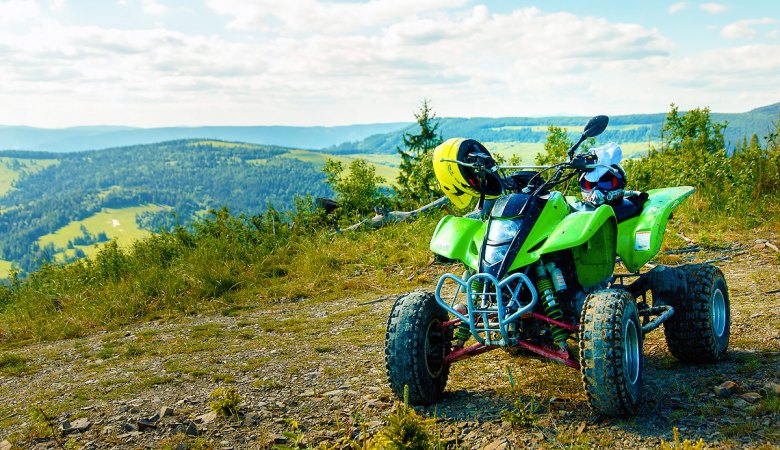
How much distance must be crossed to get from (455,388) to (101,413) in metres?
2.69

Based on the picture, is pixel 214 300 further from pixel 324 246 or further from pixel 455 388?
pixel 455 388

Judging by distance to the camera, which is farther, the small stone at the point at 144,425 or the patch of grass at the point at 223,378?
the patch of grass at the point at 223,378

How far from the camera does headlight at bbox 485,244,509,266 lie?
13.9 ft

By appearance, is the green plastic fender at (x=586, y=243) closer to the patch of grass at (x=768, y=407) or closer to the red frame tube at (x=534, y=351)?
the red frame tube at (x=534, y=351)

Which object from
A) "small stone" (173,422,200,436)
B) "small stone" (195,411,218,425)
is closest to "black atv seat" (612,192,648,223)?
"small stone" (195,411,218,425)

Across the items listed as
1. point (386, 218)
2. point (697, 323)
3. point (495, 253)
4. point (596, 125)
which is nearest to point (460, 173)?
point (495, 253)

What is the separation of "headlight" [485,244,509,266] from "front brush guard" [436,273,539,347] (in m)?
0.13

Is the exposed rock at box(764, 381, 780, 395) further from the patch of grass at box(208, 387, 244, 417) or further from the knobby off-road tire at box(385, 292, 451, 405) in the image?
the patch of grass at box(208, 387, 244, 417)

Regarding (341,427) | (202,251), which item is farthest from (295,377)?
(202,251)

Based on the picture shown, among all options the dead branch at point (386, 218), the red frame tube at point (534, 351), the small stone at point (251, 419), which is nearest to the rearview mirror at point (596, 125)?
the red frame tube at point (534, 351)

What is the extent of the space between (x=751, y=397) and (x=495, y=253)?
6.01 feet

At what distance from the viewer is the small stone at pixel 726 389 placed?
4.16 m

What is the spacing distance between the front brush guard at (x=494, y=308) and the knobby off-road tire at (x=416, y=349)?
0.54 feet

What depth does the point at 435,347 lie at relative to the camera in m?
4.48
